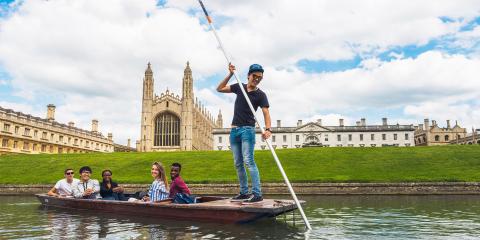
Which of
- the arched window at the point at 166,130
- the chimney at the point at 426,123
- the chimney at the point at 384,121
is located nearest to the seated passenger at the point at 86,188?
the arched window at the point at 166,130

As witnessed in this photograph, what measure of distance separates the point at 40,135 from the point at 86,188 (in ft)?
201

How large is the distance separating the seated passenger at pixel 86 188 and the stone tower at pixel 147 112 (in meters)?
73.9

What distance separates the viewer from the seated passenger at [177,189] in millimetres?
9516

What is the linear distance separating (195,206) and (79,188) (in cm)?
618

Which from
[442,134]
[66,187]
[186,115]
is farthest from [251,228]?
[442,134]

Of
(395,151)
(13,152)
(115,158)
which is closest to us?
(395,151)

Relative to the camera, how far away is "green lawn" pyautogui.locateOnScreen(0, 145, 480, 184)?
24.6 m

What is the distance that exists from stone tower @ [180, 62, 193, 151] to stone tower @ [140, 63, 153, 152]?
25.2 feet

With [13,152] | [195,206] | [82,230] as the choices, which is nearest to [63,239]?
[82,230]

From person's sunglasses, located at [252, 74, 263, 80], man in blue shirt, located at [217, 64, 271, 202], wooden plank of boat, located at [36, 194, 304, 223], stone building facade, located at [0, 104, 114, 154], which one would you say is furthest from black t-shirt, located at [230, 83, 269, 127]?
stone building facade, located at [0, 104, 114, 154]

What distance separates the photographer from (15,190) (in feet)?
81.0

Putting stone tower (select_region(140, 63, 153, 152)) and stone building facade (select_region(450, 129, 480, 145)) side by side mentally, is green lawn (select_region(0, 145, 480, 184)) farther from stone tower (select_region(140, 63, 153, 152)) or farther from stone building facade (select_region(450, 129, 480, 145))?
stone building facade (select_region(450, 129, 480, 145))

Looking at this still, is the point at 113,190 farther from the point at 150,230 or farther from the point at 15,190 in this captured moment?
the point at 15,190

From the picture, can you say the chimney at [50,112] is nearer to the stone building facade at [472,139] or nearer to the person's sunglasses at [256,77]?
the person's sunglasses at [256,77]
